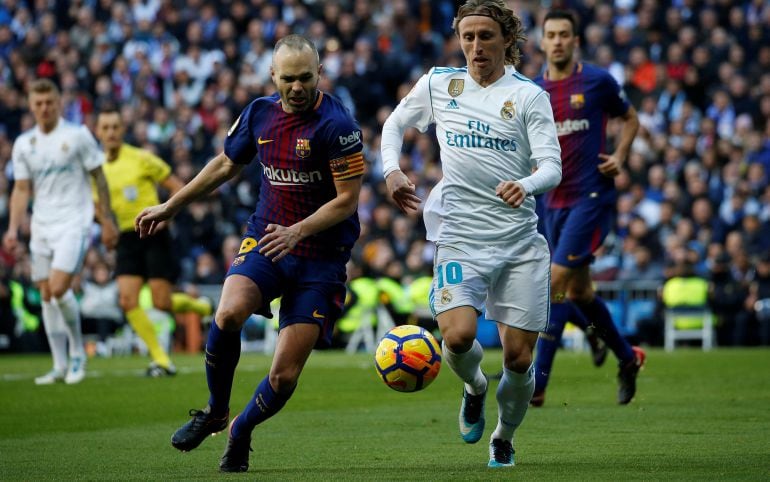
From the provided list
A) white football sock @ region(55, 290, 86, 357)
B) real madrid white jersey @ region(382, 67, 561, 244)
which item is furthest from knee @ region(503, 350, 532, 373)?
white football sock @ region(55, 290, 86, 357)

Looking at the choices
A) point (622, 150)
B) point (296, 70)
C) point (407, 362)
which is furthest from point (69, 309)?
point (296, 70)

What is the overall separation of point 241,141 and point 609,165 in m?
4.00

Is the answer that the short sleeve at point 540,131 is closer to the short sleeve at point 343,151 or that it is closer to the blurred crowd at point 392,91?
the short sleeve at point 343,151

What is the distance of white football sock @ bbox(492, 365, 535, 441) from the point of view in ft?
24.2

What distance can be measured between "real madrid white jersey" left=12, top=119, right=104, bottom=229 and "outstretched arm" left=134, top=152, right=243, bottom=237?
20.2 ft

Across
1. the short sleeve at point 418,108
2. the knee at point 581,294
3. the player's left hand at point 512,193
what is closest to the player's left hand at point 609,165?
the knee at point 581,294

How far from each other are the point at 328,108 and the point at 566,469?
2.30m

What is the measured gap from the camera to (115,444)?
8578 mm

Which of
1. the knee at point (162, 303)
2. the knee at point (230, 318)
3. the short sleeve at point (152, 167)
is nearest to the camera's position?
the knee at point (230, 318)

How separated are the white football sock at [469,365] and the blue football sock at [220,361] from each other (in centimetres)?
114

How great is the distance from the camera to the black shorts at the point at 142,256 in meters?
14.6

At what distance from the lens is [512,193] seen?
22.0 ft

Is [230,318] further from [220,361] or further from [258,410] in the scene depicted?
[258,410]

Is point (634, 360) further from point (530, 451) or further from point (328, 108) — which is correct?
point (328, 108)
